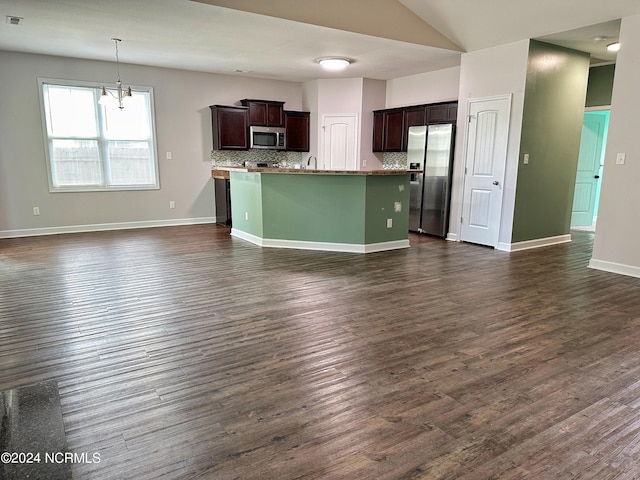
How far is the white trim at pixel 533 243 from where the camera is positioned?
5824 millimetres

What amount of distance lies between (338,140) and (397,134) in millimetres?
1174

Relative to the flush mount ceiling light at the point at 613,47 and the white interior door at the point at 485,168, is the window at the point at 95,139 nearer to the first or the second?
the white interior door at the point at 485,168

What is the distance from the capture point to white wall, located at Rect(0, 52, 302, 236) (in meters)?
6.28

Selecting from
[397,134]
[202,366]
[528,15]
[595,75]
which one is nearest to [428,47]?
[528,15]

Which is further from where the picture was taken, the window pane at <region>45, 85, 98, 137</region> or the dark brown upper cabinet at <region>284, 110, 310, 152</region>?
the dark brown upper cabinet at <region>284, 110, 310, 152</region>

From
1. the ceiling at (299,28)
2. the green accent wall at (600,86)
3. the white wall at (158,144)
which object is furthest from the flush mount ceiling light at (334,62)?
the green accent wall at (600,86)

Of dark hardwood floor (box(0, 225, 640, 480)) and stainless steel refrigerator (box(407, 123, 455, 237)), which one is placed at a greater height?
stainless steel refrigerator (box(407, 123, 455, 237))

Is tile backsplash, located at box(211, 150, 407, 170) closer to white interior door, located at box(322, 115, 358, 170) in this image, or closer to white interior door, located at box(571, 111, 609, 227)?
white interior door, located at box(322, 115, 358, 170)

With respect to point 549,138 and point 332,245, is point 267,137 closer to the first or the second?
point 332,245

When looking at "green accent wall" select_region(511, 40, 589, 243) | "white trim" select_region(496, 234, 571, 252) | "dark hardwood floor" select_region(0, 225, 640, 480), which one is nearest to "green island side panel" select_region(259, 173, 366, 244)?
"dark hardwood floor" select_region(0, 225, 640, 480)

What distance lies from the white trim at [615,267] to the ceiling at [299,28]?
2.64 m

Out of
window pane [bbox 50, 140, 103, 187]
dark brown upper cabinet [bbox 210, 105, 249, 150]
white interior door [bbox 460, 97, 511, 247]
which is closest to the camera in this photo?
white interior door [bbox 460, 97, 511, 247]

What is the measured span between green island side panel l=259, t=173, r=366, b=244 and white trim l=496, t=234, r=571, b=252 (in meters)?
2.03

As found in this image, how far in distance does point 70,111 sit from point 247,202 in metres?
3.32
